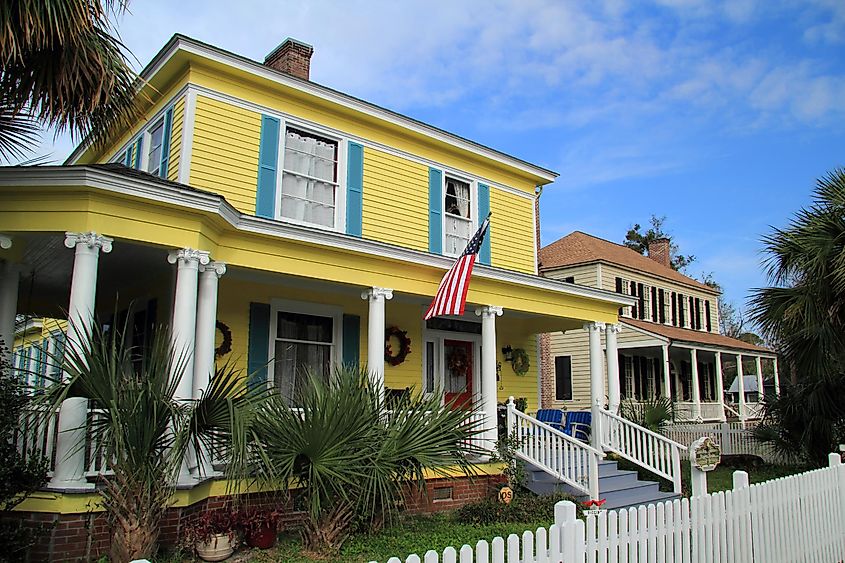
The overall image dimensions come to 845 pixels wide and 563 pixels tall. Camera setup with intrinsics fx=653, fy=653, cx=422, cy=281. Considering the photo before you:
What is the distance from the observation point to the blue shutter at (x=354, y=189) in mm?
12193

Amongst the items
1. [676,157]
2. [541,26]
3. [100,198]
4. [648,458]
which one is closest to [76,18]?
[100,198]

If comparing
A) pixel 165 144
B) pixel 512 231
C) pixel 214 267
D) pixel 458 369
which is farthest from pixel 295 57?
pixel 458 369

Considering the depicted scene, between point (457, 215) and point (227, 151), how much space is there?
5.23 meters

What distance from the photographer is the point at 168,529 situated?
739cm

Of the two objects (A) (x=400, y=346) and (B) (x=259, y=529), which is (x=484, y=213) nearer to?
(A) (x=400, y=346)

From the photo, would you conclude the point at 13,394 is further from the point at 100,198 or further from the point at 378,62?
the point at 378,62

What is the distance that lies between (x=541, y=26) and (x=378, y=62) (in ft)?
14.4

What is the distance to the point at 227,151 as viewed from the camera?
11.0 meters

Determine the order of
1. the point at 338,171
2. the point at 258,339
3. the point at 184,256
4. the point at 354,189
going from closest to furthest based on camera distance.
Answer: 1. the point at 184,256
2. the point at 258,339
3. the point at 338,171
4. the point at 354,189

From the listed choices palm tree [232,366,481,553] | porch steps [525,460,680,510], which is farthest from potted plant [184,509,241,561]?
porch steps [525,460,680,510]

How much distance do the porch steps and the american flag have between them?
359 cm

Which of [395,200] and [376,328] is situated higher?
[395,200]

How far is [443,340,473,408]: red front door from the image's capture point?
1458 cm

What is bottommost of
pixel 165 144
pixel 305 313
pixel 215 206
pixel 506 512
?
pixel 506 512
